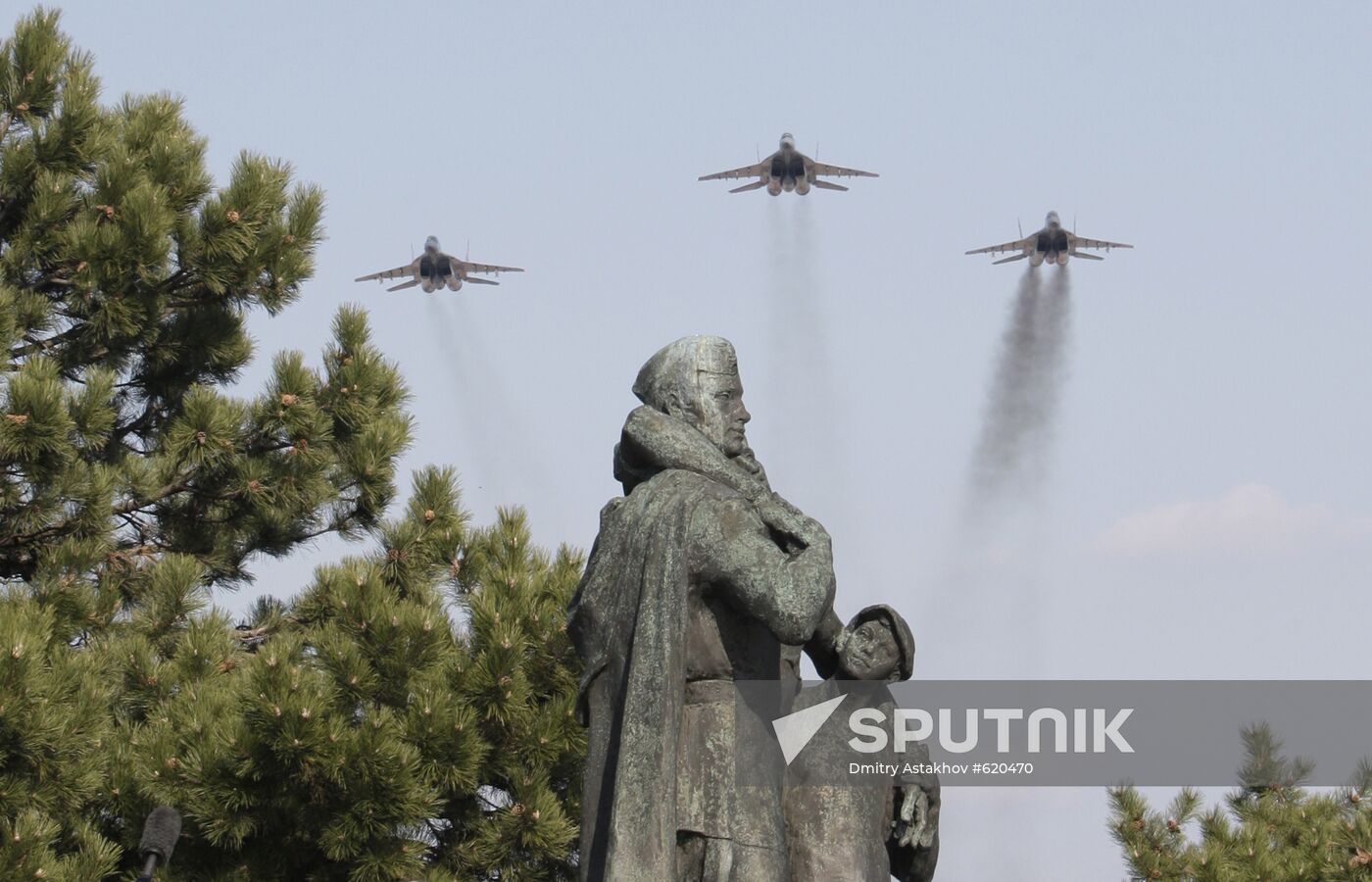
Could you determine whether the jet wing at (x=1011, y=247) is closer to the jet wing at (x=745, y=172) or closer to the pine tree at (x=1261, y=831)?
the jet wing at (x=745, y=172)

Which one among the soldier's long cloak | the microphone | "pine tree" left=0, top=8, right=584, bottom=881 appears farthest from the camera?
"pine tree" left=0, top=8, right=584, bottom=881

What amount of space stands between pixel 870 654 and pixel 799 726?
1.24 ft

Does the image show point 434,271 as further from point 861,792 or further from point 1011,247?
point 861,792

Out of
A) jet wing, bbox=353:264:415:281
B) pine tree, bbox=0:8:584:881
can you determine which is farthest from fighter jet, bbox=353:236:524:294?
pine tree, bbox=0:8:584:881

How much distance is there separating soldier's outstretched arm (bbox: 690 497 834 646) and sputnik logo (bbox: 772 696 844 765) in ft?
1.00

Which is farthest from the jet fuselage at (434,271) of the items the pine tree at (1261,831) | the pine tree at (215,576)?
the pine tree at (1261,831)

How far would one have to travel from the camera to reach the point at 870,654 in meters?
7.86

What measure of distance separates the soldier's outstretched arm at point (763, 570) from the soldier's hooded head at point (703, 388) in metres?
0.41

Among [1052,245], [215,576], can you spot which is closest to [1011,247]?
[1052,245]

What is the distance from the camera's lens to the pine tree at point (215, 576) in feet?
52.0

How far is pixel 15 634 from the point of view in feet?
52.1

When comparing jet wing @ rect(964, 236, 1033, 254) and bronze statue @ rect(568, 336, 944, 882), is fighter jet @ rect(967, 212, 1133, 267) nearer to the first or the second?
jet wing @ rect(964, 236, 1033, 254)

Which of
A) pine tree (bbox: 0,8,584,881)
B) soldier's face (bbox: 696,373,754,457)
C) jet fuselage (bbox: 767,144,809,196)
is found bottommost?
soldier's face (bbox: 696,373,754,457)

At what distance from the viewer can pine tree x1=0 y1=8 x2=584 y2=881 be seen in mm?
15836
